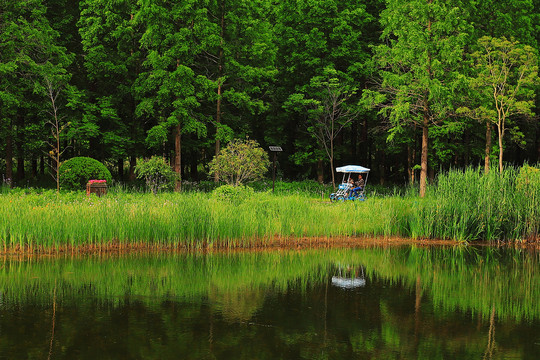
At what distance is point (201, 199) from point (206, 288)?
20.4 feet

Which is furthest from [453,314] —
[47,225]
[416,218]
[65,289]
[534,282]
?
[47,225]

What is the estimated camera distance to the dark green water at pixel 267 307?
6.63m

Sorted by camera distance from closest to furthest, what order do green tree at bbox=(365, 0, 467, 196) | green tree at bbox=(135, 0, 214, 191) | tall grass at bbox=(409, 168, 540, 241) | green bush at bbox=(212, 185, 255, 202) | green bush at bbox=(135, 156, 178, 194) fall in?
tall grass at bbox=(409, 168, 540, 241)
green bush at bbox=(212, 185, 255, 202)
green bush at bbox=(135, 156, 178, 194)
green tree at bbox=(365, 0, 467, 196)
green tree at bbox=(135, 0, 214, 191)

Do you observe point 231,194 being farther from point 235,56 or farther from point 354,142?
point 354,142

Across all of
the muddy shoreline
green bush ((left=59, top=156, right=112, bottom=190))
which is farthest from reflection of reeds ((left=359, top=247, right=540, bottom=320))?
green bush ((left=59, top=156, right=112, bottom=190))

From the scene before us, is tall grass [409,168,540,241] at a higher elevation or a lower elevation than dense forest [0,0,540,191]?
lower

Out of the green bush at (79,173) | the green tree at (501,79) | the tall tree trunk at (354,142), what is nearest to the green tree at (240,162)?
the green bush at (79,173)

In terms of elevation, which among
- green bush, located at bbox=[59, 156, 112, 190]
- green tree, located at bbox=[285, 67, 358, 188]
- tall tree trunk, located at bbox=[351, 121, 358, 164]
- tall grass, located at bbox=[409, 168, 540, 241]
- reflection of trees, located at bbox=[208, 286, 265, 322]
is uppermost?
green tree, located at bbox=[285, 67, 358, 188]

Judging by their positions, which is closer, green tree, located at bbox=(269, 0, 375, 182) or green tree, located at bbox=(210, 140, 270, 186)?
green tree, located at bbox=(210, 140, 270, 186)

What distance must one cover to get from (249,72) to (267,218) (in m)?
17.5

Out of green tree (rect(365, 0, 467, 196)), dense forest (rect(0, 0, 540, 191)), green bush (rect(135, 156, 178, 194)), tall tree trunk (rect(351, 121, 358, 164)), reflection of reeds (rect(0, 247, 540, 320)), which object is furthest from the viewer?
tall tree trunk (rect(351, 121, 358, 164))

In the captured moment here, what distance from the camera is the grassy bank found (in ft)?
42.3

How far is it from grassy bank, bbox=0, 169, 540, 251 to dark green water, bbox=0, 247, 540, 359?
0.92m

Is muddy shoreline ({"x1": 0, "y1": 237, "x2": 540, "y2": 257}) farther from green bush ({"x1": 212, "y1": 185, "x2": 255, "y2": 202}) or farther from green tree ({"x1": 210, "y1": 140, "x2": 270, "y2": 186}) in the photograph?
green tree ({"x1": 210, "y1": 140, "x2": 270, "y2": 186})
